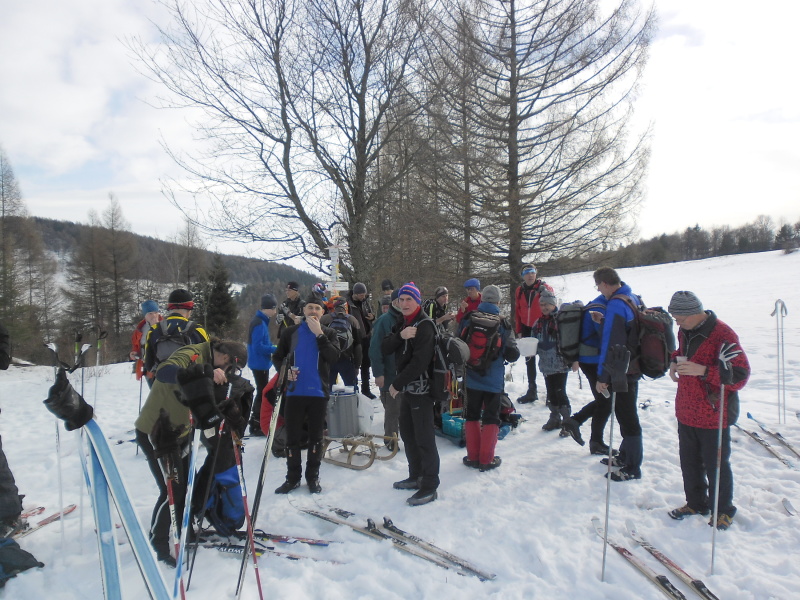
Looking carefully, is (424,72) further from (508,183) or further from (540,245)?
(540,245)

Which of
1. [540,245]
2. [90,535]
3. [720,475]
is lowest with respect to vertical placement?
[90,535]

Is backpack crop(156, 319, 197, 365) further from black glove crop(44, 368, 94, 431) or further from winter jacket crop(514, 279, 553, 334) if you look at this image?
winter jacket crop(514, 279, 553, 334)

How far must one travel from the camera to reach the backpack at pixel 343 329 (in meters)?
5.61

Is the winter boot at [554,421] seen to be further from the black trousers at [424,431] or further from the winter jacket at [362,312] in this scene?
the winter jacket at [362,312]

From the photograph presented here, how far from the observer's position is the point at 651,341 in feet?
14.3

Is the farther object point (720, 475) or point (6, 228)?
point (6, 228)

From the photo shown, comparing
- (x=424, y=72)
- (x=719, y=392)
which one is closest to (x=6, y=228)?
(x=424, y=72)

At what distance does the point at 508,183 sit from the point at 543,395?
519 centimetres

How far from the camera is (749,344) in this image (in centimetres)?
1299

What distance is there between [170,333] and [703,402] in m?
4.77

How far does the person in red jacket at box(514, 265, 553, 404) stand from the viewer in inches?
277

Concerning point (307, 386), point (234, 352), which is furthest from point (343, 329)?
point (234, 352)

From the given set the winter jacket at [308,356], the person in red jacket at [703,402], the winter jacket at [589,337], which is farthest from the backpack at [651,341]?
the winter jacket at [308,356]

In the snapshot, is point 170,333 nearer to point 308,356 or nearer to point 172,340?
point 172,340
